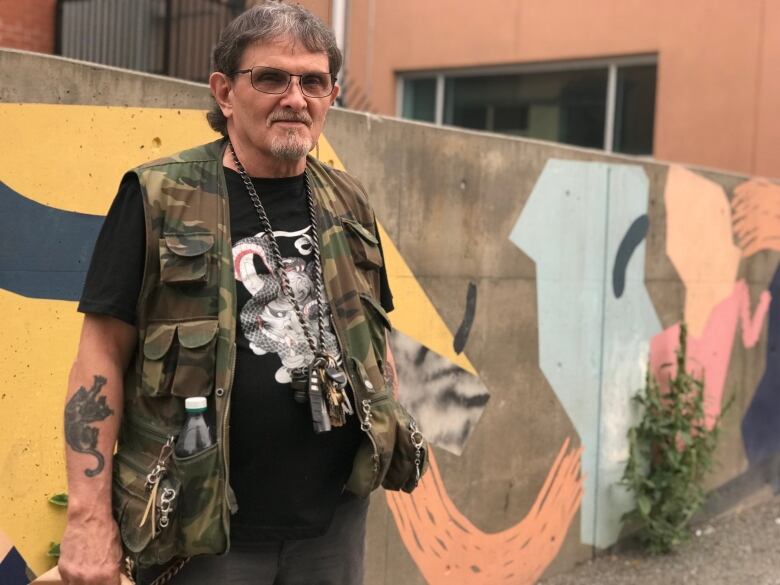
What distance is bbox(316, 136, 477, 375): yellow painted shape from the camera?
4.34m

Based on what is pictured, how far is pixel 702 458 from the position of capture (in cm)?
601

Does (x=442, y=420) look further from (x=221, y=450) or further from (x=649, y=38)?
(x=649, y=38)

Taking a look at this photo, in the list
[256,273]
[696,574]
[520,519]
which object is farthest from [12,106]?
[696,574]

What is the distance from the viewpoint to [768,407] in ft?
24.2

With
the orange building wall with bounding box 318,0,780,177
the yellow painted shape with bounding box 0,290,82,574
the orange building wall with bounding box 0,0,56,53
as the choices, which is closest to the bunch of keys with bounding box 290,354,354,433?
the yellow painted shape with bounding box 0,290,82,574

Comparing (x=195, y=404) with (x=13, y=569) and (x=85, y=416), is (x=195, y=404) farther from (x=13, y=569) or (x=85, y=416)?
(x=13, y=569)

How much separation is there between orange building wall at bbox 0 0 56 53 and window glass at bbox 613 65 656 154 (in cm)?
589

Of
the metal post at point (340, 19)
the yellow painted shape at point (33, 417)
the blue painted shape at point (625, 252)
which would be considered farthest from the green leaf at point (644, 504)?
the yellow painted shape at point (33, 417)

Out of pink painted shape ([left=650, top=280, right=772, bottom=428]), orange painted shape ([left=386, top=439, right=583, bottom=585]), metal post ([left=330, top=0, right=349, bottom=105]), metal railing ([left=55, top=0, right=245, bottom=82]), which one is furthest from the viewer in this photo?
metal railing ([left=55, top=0, right=245, bottom=82])

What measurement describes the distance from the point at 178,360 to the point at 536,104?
379 inches

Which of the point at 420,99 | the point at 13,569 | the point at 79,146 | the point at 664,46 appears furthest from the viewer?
the point at 420,99

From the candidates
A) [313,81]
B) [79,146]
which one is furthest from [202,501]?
[79,146]

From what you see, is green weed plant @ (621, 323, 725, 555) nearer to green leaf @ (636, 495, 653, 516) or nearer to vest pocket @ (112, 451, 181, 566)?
green leaf @ (636, 495, 653, 516)

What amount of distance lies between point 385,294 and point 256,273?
1.76ft
